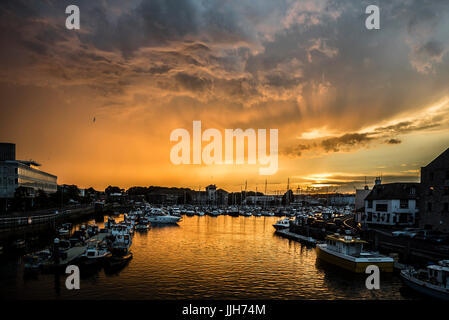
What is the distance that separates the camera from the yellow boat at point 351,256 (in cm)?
3544

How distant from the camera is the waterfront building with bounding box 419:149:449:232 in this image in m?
46.7

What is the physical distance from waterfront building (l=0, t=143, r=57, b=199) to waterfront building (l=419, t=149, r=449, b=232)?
107196 mm

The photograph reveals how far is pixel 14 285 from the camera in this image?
29.7m

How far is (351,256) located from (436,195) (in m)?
21.2

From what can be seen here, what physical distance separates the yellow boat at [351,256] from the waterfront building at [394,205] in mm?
26718

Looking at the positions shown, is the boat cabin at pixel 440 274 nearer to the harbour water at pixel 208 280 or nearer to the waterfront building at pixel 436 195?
the harbour water at pixel 208 280

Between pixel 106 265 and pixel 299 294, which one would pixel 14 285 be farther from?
pixel 299 294

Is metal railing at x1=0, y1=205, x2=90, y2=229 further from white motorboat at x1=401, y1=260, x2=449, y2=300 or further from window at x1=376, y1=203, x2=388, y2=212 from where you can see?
window at x1=376, y1=203, x2=388, y2=212

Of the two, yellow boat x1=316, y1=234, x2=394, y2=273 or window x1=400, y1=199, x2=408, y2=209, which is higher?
window x1=400, y1=199, x2=408, y2=209

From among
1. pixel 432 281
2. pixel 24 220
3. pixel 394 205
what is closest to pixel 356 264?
pixel 432 281

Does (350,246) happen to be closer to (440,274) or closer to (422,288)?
(422,288)

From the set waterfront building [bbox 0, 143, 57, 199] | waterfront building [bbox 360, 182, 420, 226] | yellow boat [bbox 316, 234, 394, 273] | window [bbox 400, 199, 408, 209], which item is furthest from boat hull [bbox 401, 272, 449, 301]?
waterfront building [bbox 0, 143, 57, 199]

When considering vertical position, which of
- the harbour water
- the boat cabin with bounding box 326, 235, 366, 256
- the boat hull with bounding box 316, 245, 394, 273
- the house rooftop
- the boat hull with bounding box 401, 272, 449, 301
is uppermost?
the house rooftop
